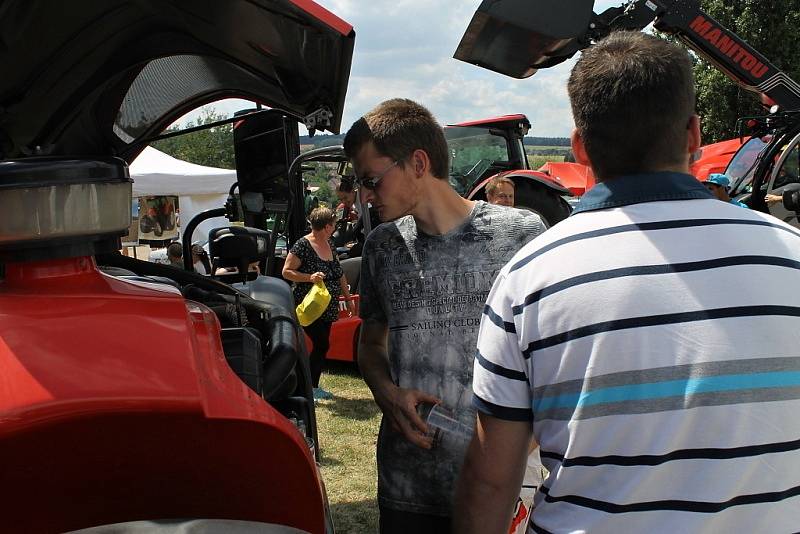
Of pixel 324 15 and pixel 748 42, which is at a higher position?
pixel 748 42

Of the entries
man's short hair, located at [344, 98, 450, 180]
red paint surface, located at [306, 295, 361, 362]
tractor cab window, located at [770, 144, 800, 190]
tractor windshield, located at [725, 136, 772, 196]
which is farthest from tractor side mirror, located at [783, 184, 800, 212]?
man's short hair, located at [344, 98, 450, 180]

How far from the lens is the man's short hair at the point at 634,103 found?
4.04 ft

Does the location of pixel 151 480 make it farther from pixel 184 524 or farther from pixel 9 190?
pixel 9 190

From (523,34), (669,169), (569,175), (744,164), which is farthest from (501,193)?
(569,175)

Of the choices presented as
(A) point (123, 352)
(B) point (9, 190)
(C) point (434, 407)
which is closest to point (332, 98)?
(C) point (434, 407)

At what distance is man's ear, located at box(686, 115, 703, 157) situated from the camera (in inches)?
51.3

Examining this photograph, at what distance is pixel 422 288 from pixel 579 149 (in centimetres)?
81

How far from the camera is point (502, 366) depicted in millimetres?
1289

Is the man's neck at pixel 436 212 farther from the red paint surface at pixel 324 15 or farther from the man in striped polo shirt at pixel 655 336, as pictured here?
the man in striped polo shirt at pixel 655 336

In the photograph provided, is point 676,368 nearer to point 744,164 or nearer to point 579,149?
point 579,149

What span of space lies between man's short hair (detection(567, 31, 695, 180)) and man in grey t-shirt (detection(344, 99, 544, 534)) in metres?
0.81

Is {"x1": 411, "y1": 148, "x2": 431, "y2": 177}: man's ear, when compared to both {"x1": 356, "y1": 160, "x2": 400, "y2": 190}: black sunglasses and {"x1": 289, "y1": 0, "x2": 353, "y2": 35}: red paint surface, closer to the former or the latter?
{"x1": 356, "y1": 160, "x2": 400, "y2": 190}: black sunglasses

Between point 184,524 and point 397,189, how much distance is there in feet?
3.65

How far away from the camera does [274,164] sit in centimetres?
589
